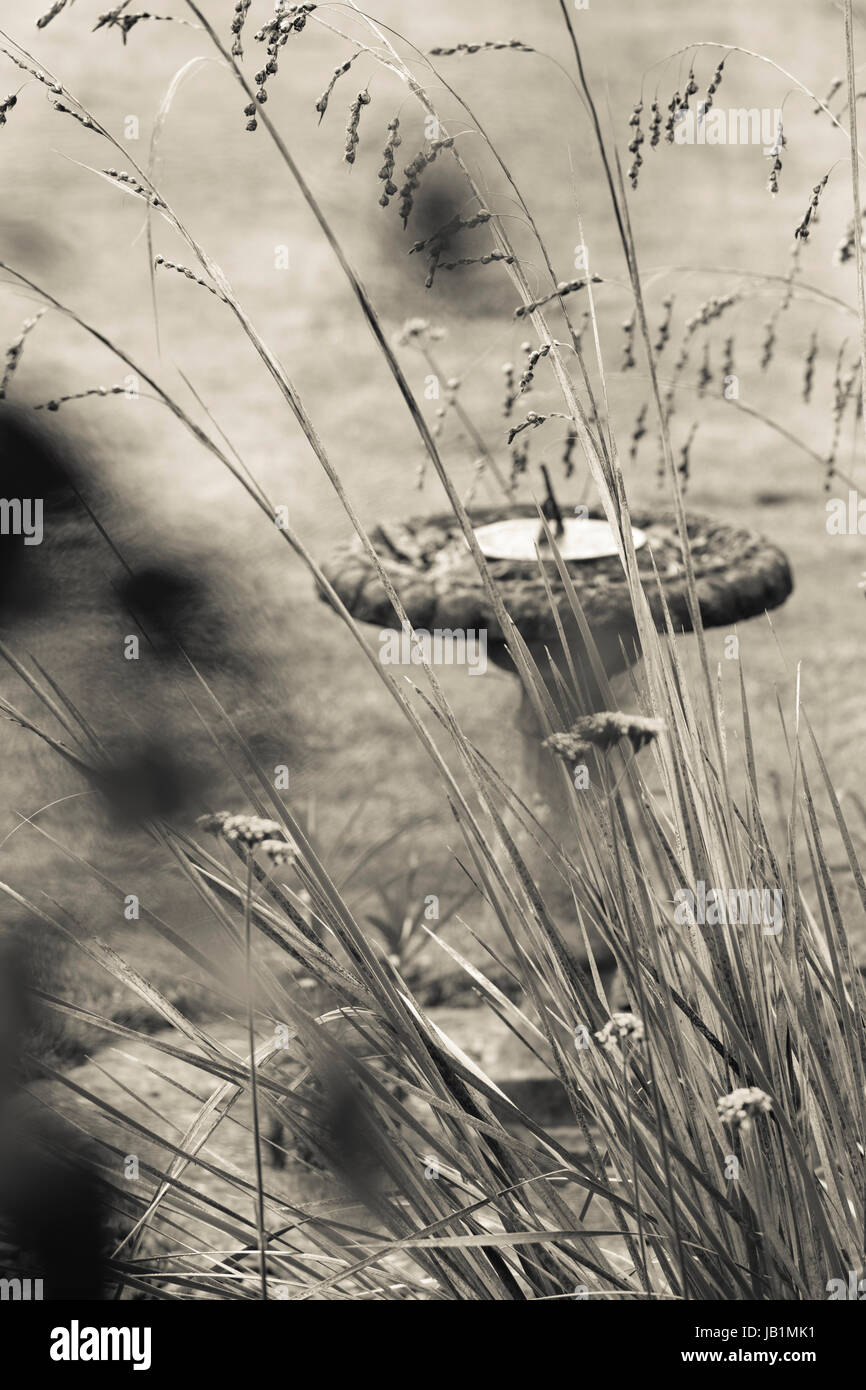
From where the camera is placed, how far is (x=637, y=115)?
2.07 ft

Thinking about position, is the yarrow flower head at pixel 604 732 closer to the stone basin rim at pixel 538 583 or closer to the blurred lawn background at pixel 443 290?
the stone basin rim at pixel 538 583

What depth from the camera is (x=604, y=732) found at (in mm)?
475

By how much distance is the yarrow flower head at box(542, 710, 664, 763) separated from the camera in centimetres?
46

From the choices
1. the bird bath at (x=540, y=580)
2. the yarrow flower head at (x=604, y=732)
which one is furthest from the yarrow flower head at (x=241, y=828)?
the bird bath at (x=540, y=580)

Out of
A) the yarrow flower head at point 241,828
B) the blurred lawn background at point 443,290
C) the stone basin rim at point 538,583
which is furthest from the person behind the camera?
the blurred lawn background at point 443,290

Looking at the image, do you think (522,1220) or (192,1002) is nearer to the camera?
(522,1220)

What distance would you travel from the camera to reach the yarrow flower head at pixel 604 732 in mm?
463

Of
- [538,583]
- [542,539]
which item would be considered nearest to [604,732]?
[538,583]

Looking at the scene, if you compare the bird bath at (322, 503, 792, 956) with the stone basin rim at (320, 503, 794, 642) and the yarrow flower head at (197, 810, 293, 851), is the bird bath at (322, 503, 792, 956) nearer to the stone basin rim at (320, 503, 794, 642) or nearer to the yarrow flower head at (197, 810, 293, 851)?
the stone basin rim at (320, 503, 794, 642)

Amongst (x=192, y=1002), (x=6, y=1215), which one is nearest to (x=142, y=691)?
(x=6, y=1215)
